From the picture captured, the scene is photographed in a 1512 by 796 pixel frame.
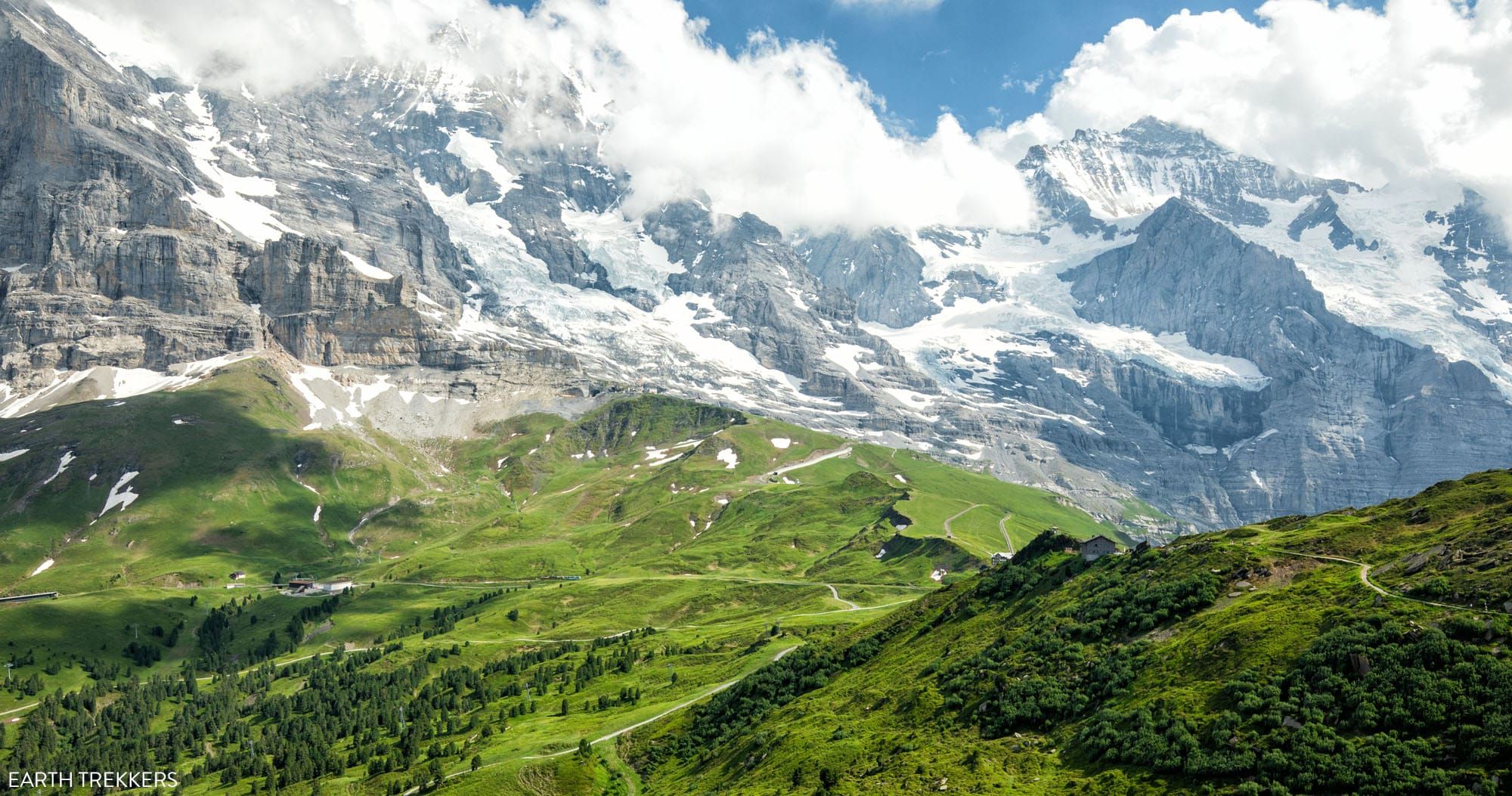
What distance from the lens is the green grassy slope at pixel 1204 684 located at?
64.2m

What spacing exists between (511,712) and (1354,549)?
151 metres

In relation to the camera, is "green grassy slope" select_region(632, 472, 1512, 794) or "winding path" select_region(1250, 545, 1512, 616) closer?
"green grassy slope" select_region(632, 472, 1512, 794)

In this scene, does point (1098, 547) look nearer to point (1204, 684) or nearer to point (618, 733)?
point (1204, 684)

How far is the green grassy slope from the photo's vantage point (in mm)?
64250

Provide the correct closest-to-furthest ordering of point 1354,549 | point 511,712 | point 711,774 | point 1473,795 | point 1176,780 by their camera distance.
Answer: point 1473,795 → point 1176,780 → point 1354,549 → point 711,774 → point 511,712

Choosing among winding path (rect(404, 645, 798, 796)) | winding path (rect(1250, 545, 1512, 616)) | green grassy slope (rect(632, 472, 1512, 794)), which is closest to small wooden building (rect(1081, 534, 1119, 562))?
green grassy slope (rect(632, 472, 1512, 794))

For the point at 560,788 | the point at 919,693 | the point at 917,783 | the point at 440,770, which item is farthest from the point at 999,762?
the point at 440,770

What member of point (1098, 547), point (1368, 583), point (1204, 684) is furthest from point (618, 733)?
point (1368, 583)

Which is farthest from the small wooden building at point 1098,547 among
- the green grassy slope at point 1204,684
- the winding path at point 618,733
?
the winding path at point 618,733

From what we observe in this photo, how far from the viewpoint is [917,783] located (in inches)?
3246

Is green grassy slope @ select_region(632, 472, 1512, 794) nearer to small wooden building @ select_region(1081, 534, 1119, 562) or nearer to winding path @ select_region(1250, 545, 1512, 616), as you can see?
winding path @ select_region(1250, 545, 1512, 616)

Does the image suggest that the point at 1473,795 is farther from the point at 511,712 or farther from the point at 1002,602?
the point at 511,712

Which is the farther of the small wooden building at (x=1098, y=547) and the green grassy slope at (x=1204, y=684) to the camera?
the small wooden building at (x=1098, y=547)

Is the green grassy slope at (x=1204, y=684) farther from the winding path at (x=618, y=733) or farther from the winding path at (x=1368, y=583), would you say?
the winding path at (x=618, y=733)
